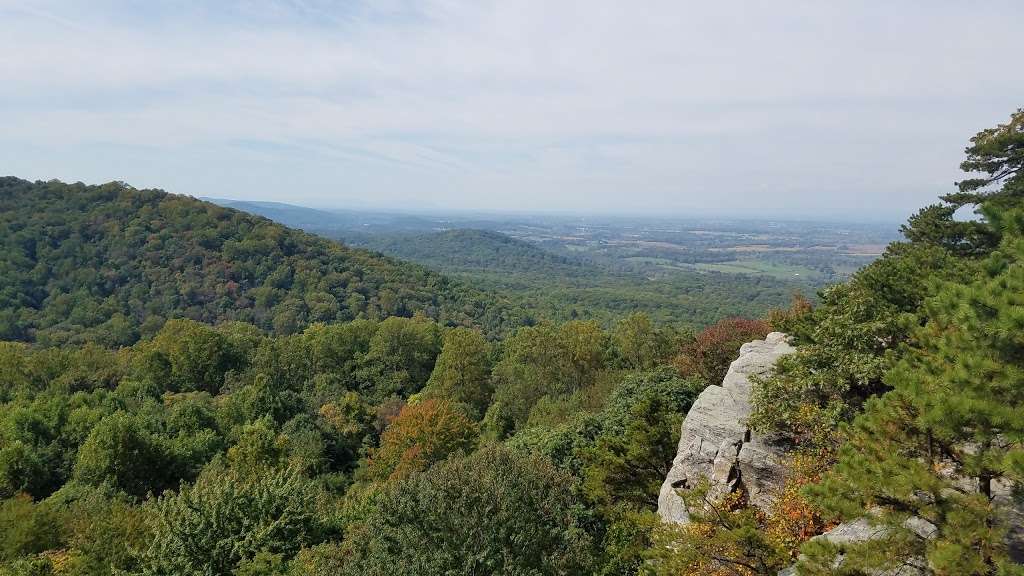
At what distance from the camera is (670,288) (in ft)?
522

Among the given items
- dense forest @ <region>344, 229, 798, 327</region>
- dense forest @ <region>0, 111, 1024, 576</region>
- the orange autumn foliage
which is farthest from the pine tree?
dense forest @ <region>344, 229, 798, 327</region>

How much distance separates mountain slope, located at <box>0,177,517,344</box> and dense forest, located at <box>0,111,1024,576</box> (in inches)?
1311

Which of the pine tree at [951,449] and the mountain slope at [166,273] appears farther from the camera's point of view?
the mountain slope at [166,273]

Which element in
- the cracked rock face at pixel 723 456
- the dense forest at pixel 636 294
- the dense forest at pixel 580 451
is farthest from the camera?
the dense forest at pixel 636 294

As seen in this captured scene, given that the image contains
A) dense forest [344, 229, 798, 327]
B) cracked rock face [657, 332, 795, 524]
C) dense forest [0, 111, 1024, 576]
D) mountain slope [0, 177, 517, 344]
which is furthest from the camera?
dense forest [344, 229, 798, 327]

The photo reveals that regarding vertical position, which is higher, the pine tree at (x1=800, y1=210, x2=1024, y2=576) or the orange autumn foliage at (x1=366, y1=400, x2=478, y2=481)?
the pine tree at (x1=800, y1=210, x2=1024, y2=576)

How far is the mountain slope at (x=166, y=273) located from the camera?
224 feet

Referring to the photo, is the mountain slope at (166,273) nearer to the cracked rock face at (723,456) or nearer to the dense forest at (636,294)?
the dense forest at (636,294)

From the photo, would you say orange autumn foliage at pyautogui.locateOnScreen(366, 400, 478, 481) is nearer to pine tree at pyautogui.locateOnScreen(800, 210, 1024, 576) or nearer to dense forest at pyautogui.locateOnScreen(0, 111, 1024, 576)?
dense forest at pyautogui.locateOnScreen(0, 111, 1024, 576)

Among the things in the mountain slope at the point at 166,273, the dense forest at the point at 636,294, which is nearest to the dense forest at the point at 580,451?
the mountain slope at the point at 166,273

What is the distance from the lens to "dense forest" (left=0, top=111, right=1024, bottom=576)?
6621 millimetres

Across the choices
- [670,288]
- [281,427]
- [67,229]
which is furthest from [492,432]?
[670,288]

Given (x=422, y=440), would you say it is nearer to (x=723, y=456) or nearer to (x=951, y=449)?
(x=723, y=456)

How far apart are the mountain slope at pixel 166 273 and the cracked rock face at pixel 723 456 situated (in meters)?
65.6
